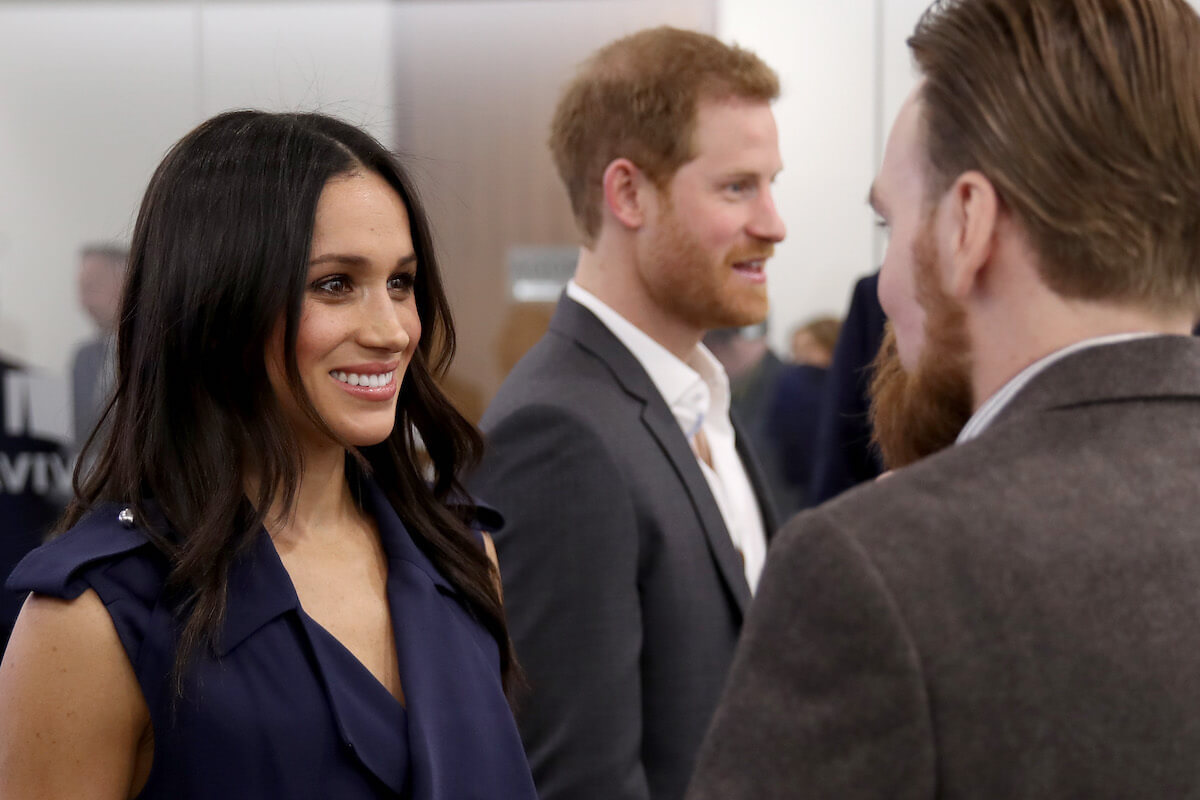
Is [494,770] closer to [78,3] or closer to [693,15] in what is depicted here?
[693,15]

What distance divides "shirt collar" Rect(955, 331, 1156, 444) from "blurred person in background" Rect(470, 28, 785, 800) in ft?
3.39

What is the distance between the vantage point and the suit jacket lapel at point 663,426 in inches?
83.2

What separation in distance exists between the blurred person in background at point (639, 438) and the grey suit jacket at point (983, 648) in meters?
1.09

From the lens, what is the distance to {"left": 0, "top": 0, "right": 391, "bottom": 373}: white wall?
434cm

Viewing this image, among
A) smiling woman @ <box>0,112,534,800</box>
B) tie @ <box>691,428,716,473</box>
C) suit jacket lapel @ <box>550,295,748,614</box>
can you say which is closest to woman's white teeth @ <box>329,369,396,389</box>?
smiling woman @ <box>0,112,534,800</box>

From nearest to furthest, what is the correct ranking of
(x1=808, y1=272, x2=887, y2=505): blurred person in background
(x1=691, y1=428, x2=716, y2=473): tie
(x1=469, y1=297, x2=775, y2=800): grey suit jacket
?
(x1=469, y1=297, x2=775, y2=800): grey suit jacket → (x1=691, y1=428, x2=716, y2=473): tie → (x1=808, y1=272, x2=887, y2=505): blurred person in background

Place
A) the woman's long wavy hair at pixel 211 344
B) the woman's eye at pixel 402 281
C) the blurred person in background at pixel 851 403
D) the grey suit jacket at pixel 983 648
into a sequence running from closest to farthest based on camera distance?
1. the grey suit jacket at pixel 983 648
2. the woman's long wavy hair at pixel 211 344
3. the woman's eye at pixel 402 281
4. the blurred person in background at pixel 851 403

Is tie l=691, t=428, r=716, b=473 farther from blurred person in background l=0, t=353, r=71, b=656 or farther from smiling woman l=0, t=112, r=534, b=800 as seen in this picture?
blurred person in background l=0, t=353, r=71, b=656

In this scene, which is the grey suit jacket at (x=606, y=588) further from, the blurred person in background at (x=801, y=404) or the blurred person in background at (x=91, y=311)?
the blurred person in background at (x=91, y=311)

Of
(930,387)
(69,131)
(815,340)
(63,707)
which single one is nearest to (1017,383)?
(930,387)

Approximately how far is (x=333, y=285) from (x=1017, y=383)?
94cm

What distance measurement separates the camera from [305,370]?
1.60m

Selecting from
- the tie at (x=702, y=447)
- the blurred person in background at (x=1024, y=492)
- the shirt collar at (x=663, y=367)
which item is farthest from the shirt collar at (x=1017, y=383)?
the tie at (x=702, y=447)

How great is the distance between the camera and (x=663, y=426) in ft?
7.23
